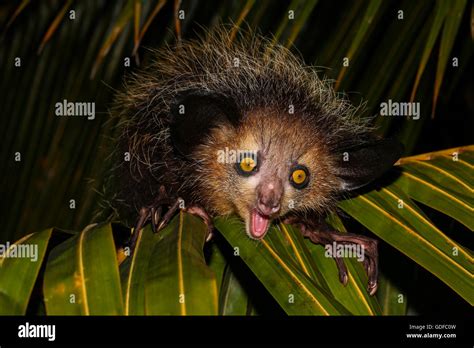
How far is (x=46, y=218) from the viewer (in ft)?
12.0

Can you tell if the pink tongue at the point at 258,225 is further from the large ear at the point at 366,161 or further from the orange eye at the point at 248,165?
the large ear at the point at 366,161

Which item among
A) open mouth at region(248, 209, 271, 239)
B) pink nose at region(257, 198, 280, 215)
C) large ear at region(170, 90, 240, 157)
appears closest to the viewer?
open mouth at region(248, 209, 271, 239)

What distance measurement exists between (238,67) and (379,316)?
4.87 ft

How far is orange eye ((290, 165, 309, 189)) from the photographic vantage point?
2.80 metres

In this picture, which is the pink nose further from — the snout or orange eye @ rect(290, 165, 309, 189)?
orange eye @ rect(290, 165, 309, 189)

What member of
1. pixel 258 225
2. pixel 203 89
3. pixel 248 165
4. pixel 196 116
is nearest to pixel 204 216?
pixel 258 225

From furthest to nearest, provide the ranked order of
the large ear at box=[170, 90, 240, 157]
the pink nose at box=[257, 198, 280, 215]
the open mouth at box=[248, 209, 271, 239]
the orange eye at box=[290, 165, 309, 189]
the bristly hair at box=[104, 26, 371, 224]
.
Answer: the bristly hair at box=[104, 26, 371, 224] → the orange eye at box=[290, 165, 309, 189] → the large ear at box=[170, 90, 240, 157] → the pink nose at box=[257, 198, 280, 215] → the open mouth at box=[248, 209, 271, 239]

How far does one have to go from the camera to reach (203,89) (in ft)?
9.50

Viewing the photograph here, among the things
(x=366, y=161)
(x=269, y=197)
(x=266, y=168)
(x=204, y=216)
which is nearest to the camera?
(x=204, y=216)

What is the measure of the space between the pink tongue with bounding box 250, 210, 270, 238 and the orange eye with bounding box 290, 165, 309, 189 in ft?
0.97

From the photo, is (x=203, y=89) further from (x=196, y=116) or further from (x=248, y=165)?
(x=248, y=165)

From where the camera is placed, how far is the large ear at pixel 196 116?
264 cm

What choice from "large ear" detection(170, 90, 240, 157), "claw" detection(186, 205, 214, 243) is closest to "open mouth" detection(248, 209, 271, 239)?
"claw" detection(186, 205, 214, 243)

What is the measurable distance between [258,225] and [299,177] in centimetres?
46
